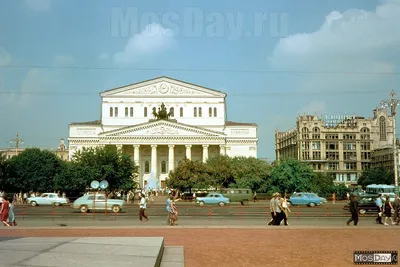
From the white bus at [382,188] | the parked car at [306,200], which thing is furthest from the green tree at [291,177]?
the parked car at [306,200]

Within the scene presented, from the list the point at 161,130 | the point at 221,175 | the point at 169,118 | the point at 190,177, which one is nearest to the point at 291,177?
the point at 221,175

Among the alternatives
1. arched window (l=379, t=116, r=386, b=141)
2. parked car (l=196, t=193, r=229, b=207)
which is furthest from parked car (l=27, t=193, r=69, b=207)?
arched window (l=379, t=116, r=386, b=141)

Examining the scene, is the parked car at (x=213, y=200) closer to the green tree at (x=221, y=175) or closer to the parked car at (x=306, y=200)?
the parked car at (x=306, y=200)

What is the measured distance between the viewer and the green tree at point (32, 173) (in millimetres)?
72750

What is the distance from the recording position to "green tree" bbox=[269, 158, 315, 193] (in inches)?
2817

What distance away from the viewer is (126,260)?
31.4 ft

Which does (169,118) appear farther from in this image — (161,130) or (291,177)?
(291,177)

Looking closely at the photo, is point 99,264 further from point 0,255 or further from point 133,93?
point 133,93

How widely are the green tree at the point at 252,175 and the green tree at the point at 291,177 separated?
1279 millimetres

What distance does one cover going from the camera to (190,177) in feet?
237

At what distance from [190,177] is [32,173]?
78.4 feet

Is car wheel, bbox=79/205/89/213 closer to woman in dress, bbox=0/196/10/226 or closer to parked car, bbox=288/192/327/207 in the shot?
woman in dress, bbox=0/196/10/226

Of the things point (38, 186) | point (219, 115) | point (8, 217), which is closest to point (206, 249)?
point (8, 217)

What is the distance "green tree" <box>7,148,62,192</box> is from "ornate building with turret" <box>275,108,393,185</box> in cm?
6532
